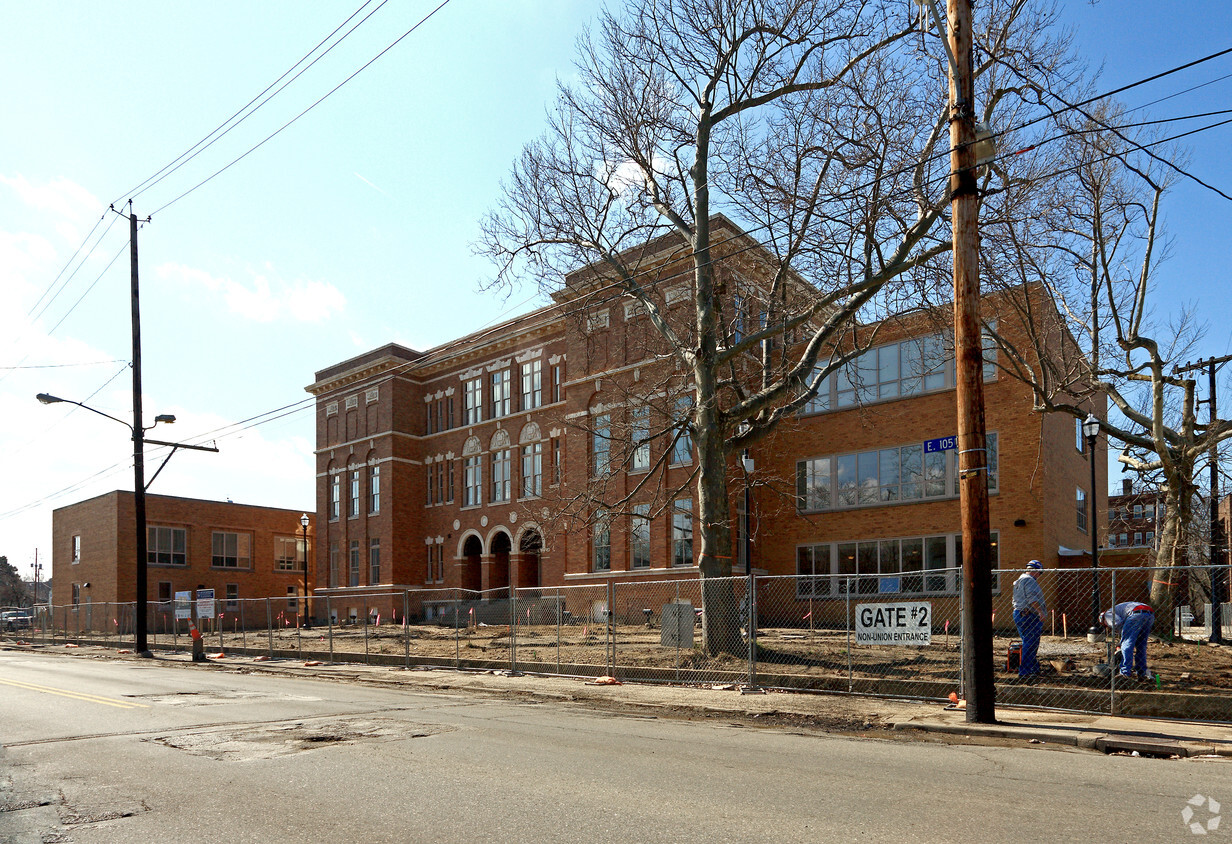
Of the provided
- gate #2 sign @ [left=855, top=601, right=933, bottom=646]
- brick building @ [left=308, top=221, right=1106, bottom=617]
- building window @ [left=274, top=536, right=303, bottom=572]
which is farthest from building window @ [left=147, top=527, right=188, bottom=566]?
gate #2 sign @ [left=855, top=601, right=933, bottom=646]

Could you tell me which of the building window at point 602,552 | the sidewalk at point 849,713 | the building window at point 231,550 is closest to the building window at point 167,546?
the building window at point 231,550

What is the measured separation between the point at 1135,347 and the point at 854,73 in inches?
368

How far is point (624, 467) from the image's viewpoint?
2084 centimetres

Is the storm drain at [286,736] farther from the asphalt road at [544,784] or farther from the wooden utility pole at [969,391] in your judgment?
the wooden utility pole at [969,391]

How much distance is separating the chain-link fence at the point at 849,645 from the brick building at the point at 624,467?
1352 mm

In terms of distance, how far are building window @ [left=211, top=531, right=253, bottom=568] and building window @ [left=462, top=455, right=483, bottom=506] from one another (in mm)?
18871

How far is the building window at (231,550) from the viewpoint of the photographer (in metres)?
56.2

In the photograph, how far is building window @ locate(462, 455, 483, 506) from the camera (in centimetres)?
4691

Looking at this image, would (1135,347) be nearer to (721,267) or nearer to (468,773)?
(721,267)

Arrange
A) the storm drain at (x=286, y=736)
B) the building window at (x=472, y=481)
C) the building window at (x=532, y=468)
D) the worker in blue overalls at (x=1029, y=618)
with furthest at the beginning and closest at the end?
1. the building window at (x=472, y=481)
2. the building window at (x=532, y=468)
3. the worker in blue overalls at (x=1029, y=618)
4. the storm drain at (x=286, y=736)

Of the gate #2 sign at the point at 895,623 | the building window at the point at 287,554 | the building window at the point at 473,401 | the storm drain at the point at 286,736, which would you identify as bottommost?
the building window at the point at 287,554

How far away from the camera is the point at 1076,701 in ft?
39.1

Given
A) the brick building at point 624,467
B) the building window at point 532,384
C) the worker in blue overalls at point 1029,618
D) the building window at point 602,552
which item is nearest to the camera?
the worker in blue overalls at point 1029,618

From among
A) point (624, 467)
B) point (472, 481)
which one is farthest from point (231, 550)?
point (624, 467)
